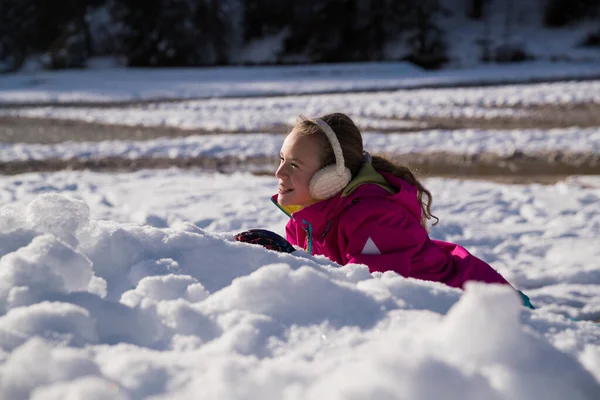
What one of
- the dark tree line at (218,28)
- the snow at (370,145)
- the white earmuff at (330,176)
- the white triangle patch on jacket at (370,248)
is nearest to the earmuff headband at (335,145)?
the white earmuff at (330,176)

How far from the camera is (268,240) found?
8.23 ft

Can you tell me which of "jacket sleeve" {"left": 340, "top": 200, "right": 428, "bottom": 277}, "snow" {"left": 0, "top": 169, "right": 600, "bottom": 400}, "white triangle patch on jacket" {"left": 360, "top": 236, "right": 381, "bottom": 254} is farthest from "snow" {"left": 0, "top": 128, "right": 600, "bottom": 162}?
"snow" {"left": 0, "top": 169, "right": 600, "bottom": 400}

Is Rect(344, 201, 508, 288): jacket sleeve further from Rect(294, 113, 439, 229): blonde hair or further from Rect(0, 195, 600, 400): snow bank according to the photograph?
Rect(0, 195, 600, 400): snow bank

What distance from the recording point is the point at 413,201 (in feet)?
9.32

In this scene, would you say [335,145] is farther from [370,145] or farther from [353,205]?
[370,145]

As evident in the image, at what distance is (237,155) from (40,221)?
586 cm

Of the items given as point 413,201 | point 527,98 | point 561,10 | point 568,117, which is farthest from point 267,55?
point 413,201

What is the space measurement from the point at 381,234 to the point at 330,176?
1.06 ft

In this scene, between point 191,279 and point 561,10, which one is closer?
point 191,279

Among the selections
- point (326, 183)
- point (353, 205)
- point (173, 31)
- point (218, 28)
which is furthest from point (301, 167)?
point (218, 28)

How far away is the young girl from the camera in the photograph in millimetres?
2670

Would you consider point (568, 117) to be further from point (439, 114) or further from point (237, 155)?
point (237, 155)

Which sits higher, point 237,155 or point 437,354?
point 437,354

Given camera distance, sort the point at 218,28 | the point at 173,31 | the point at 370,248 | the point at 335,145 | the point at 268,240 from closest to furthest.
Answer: the point at 268,240 < the point at 370,248 < the point at 335,145 < the point at 173,31 < the point at 218,28
